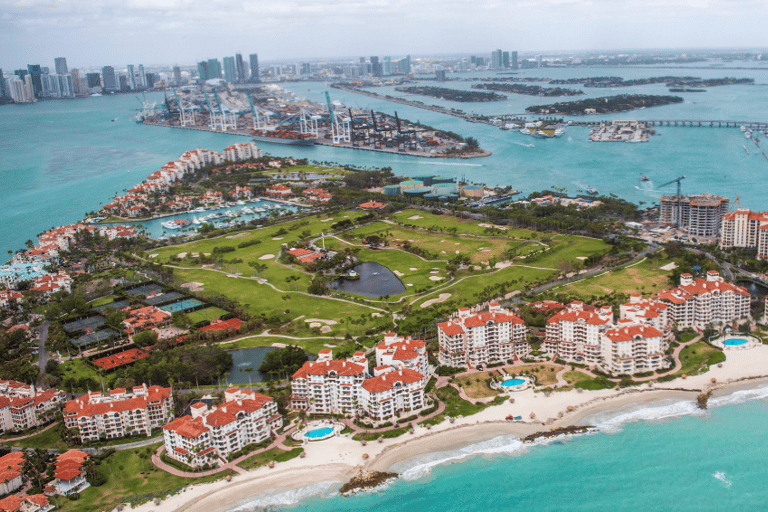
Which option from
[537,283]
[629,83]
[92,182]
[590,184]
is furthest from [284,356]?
[629,83]

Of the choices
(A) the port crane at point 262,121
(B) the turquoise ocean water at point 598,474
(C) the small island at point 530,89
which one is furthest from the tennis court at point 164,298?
(C) the small island at point 530,89

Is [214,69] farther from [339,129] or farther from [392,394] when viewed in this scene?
[392,394]

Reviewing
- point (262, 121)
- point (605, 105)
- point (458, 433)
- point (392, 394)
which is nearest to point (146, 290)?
point (392, 394)

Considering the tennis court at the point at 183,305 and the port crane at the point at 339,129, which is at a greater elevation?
the port crane at the point at 339,129

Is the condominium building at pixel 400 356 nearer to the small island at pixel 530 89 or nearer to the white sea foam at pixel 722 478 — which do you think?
the white sea foam at pixel 722 478

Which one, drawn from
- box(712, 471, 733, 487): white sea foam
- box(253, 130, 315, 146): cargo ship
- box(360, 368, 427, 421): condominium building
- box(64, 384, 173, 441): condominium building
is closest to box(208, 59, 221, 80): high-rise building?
box(253, 130, 315, 146): cargo ship

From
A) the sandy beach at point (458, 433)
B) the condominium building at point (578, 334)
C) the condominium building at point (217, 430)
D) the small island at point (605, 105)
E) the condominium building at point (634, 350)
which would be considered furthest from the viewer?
the small island at point (605, 105)

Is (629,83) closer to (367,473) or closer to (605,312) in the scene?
(605,312)
